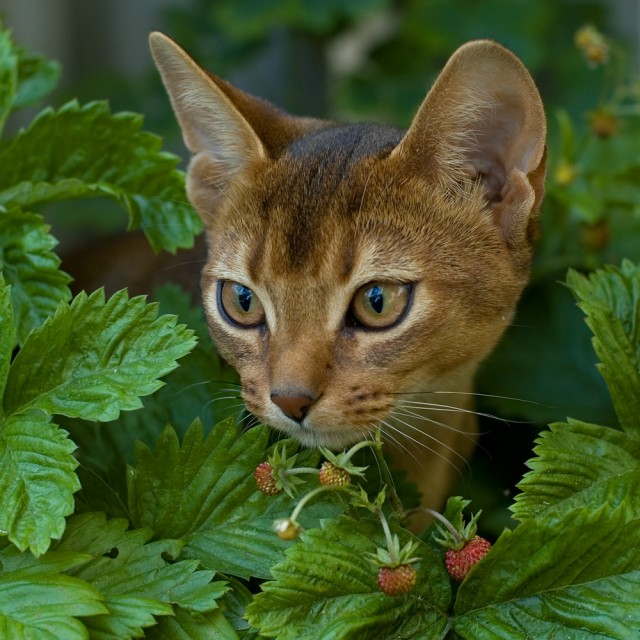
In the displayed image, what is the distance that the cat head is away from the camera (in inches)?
57.3

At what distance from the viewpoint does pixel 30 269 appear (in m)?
1.55

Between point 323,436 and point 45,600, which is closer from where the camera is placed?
point 45,600

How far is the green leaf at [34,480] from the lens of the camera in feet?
3.92

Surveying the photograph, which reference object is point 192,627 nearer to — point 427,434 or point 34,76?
point 427,434

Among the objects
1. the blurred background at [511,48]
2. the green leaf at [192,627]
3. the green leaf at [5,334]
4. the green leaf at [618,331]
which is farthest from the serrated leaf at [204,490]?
the blurred background at [511,48]

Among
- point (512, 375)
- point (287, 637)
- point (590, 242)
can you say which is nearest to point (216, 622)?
point (287, 637)

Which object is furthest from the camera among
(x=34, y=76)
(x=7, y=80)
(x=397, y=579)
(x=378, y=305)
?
(x=34, y=76)

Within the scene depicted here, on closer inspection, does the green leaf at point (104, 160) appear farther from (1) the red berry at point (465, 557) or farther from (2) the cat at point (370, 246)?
(1) the red berry at point (465, 557)

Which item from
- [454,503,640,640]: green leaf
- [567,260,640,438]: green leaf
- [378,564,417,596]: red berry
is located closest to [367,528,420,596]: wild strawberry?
[378,564,417,596]: red berry

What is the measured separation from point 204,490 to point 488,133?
0.74 metres

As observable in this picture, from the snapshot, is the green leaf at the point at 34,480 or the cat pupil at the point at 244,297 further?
the cat pupil at the point at 244,297

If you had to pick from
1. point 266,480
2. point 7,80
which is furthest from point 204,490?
point 7,80

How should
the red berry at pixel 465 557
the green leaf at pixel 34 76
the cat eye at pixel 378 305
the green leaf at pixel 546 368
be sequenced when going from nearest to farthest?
the red berry at pixel 465 557
the cat eye at pixel 378 305
the green leaf at pixel 34 76
the green leaf at pixel 546 368

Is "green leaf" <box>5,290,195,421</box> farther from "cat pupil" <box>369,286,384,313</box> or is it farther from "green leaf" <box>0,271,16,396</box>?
"cat pupil" <box>369,286,384,313</box>
